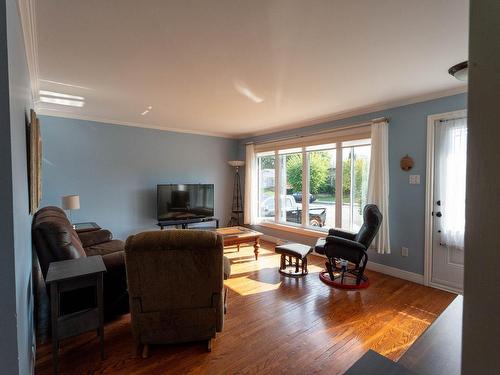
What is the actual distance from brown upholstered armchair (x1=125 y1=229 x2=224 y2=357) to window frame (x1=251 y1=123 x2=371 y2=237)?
2.90m

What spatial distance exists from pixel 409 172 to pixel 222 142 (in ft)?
12.7

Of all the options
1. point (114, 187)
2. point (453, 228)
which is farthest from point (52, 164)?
point (453, 228)

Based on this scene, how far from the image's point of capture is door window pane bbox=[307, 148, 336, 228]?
4457mm

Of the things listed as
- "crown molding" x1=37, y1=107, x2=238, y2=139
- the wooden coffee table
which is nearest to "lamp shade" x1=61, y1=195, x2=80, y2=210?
"crown molding" x1=37, y1=107, x2=238, y2=139

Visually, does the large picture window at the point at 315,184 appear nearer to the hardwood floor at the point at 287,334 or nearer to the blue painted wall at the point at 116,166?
the hardwood floor at the point at 287,334

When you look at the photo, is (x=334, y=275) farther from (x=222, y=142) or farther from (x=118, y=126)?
(x=118, y=126)

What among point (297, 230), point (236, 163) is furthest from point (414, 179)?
point (236, 163)

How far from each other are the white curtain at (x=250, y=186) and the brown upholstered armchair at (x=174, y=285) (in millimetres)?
3766

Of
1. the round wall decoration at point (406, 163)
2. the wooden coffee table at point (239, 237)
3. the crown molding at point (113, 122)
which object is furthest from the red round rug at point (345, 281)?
the crown molding at point (113, 122)

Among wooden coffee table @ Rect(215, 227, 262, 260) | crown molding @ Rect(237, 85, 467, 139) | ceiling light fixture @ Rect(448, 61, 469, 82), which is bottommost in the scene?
wooden coffee table @ Rect(215, 227, 262, 260)

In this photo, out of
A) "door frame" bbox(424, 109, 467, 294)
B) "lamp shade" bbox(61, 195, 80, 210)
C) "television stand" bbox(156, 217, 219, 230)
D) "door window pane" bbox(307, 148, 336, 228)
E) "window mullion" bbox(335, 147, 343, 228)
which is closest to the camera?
"door frame" bbox(424, 109, 467, 294)

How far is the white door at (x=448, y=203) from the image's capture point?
120 inches

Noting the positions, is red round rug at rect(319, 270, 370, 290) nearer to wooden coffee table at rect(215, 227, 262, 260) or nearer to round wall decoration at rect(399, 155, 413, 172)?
wooden coffee table at rect(215, 227, 262, 260)

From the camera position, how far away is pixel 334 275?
11.8 ft
